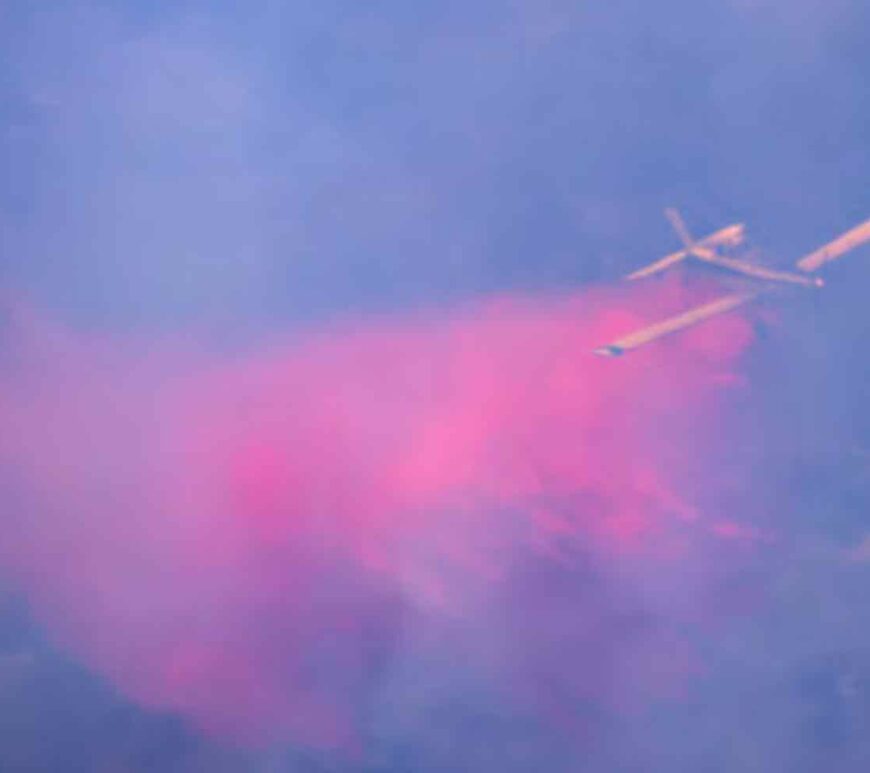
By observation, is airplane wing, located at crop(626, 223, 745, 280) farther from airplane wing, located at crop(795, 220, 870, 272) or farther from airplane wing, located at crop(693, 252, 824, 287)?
airplane wing, located at crop(795, 220, 870, 272)

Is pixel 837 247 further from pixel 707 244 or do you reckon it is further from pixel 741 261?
pixel 707 244

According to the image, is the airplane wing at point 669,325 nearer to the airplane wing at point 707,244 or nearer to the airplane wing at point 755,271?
the airplane wing at point 755,271

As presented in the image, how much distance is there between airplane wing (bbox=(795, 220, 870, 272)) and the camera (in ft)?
41.4

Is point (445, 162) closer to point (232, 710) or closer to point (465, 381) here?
point (465, 381)

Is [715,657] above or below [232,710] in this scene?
above

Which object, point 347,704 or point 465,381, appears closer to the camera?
point 347,704

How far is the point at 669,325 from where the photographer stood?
12883 millimetres

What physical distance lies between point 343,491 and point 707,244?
4.76 meters

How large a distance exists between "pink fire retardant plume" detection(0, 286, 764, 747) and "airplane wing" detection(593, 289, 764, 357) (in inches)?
5.0

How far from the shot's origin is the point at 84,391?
1269cm

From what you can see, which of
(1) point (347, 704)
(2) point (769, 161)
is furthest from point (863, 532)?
(1) point (347, 704)

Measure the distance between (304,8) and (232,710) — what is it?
755 centimetres

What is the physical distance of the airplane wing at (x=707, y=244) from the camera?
12695 millimetres

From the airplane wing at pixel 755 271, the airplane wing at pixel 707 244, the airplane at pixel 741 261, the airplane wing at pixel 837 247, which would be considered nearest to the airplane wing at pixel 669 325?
the airplane at pixel 741 261
